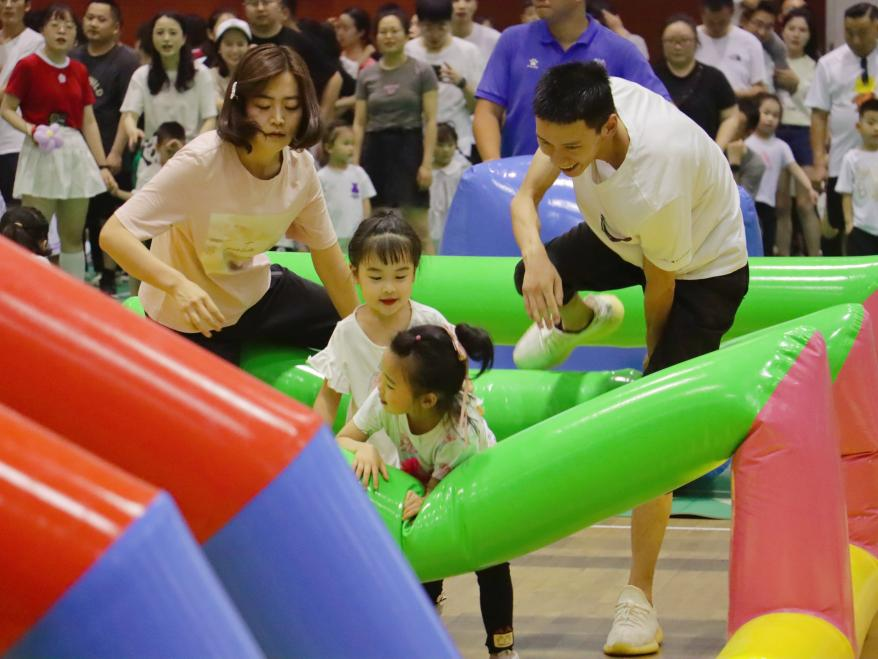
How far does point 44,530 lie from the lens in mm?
1254

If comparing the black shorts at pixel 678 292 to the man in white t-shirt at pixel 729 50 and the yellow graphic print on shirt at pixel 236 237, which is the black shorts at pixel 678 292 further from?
the man in white t-shirt at pixel 729 50

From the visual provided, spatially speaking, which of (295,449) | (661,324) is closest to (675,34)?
(661,324)

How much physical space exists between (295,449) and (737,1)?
8.08m

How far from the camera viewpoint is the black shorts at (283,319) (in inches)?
140

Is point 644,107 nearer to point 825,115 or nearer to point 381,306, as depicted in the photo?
point 381,306

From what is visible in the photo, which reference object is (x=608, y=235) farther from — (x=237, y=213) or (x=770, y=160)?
(x=770, y=160)

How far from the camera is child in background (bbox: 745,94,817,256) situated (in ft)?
22.8

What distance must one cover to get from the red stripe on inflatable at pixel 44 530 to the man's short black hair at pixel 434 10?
559 cm

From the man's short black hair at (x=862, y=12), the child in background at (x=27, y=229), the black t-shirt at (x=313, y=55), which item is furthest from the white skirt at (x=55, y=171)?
the man's short black hair at (x=862, y=12)

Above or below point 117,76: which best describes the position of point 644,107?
above

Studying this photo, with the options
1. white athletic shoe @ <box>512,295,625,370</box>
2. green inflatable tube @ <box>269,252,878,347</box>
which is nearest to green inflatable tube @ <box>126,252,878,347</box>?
green inflatable tube @ <box>269,252,878,347</box>

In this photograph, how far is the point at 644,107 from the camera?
9.16ft

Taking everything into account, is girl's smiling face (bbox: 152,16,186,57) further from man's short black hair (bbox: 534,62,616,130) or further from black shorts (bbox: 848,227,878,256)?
man's short black hair (bbox: 534,62,616,130)

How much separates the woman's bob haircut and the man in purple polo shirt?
1444 mm
